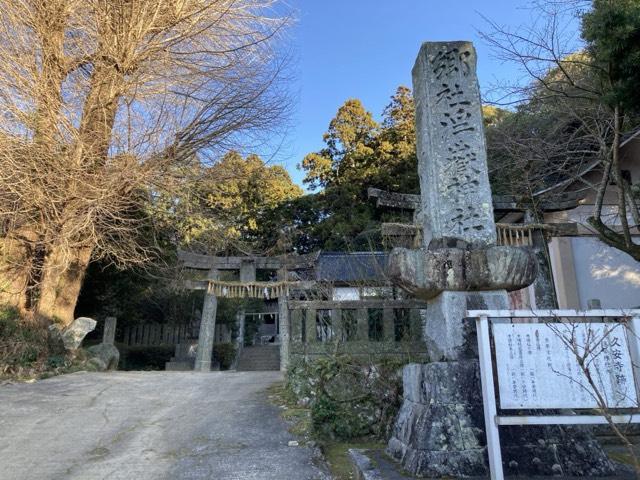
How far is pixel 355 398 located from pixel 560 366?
8.44 feet

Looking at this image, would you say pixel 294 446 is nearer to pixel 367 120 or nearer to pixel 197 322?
pixel 197 322

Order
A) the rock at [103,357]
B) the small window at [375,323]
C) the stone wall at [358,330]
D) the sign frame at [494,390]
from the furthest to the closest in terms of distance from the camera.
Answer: the rock at [103,357]
the small window at [375,323]
the stone wall at [358,330]
the sign frame at [494,390]

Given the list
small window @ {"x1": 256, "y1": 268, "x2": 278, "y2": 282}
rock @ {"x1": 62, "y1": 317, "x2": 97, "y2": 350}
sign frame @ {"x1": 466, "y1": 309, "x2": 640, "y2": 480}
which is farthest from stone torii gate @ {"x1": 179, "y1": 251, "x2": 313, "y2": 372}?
sign frame @ {"x1": 466, "y1": 309, "x2": 640, "y2": 480}

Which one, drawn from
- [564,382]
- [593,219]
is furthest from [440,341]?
[593,219]

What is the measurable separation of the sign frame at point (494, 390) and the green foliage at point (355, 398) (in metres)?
2.07

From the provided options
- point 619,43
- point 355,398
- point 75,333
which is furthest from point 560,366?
point 75,333

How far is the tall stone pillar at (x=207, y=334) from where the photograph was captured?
54.9 feet

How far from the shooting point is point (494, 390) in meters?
2.98

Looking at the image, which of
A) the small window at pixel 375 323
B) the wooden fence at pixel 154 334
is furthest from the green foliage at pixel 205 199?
the wooden fence at pixel 154 334

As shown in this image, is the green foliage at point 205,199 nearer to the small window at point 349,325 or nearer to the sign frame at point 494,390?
the small window at point 349,325

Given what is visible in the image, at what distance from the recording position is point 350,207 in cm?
2309

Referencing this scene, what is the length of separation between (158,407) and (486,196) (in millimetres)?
5052

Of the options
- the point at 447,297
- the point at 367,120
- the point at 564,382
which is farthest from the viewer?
the point at 367,120

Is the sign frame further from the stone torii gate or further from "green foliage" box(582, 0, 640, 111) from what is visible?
the stone torii gate
